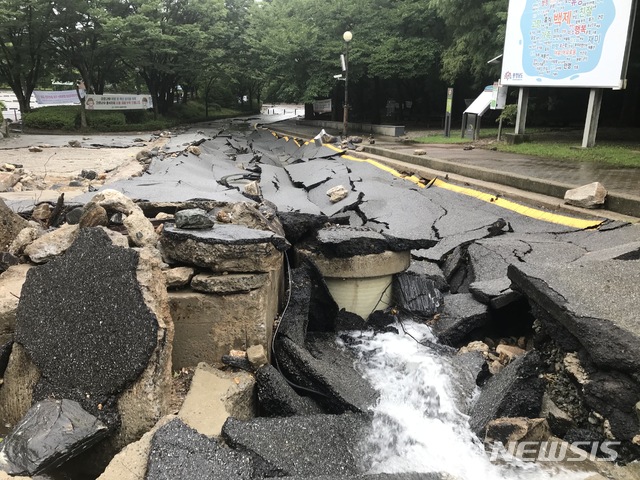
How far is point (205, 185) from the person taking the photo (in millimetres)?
8047

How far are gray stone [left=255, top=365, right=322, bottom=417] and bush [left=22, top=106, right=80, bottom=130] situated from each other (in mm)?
24131

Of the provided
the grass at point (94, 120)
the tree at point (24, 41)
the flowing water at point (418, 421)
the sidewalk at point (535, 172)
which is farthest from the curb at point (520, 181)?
the tree at point (24, 41)

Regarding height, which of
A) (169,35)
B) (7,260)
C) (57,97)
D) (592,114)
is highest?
(169,35)

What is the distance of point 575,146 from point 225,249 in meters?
12.1

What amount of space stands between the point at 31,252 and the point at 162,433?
198cm

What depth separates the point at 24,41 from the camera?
2211 centimetres

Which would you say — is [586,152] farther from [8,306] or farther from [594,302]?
[8,306]

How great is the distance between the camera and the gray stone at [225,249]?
3232 millimetres

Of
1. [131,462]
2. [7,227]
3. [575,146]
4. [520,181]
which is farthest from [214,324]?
[575,146]

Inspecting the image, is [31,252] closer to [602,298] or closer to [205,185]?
[602,298]

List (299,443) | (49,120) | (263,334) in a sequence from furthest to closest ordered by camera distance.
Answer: (49,120) → (263,334) → (299,443)

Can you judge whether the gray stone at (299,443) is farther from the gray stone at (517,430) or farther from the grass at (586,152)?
the grass at (586,152)

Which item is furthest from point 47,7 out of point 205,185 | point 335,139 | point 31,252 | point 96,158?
point 31,252
